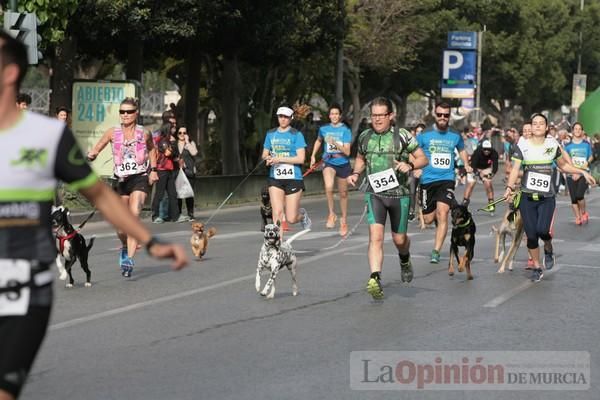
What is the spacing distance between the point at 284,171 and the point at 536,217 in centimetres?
331

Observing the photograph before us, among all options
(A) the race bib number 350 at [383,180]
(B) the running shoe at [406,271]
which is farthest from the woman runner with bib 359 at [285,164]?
(A) the race bib number 350 at [383,180]

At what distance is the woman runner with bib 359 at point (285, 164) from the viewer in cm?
1633

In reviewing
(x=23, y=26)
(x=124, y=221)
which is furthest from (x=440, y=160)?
(x=124, y=221)

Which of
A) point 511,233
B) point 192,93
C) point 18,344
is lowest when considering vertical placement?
point 511,233

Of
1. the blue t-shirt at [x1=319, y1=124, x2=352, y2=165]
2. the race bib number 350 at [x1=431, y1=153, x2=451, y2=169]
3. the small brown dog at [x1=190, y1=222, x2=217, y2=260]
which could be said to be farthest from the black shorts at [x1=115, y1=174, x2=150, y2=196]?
the blue t-shirt at [x1=319, y1=124, x2=352, y2=165]

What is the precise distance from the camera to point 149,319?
10930 millimetres

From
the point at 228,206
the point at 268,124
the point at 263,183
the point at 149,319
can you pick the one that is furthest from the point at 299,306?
the point at 268,124

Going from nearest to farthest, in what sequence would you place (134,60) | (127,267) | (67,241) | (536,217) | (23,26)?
(67,241) < (127,267) < (536,217) < (23,26) < (134,60)

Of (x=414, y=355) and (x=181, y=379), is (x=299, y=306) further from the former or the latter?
(x=181, y=379)

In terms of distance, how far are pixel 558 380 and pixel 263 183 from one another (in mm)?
24703

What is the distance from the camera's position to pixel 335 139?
20.5 metres

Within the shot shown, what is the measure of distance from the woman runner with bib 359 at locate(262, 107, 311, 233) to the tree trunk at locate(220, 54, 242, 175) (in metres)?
20.5

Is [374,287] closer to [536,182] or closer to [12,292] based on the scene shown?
[536,182]

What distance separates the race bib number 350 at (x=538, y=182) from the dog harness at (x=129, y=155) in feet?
13.1
